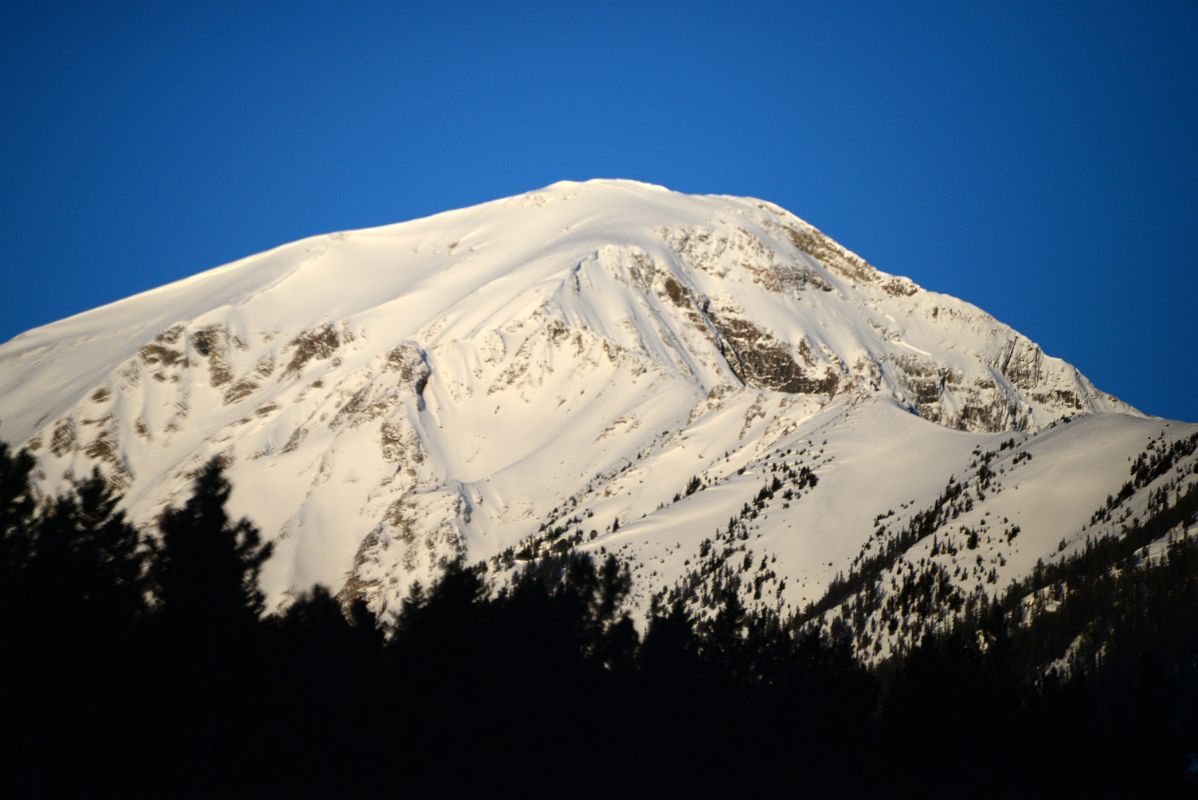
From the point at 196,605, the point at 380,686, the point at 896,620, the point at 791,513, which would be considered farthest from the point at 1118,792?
the point at 791,513

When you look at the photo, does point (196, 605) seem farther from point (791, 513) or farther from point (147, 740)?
point (791, 513)

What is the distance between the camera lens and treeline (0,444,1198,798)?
4659cm

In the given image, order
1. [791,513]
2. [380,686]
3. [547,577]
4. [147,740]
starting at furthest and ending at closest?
[791,513] < [547,577] < [380,686] < [147,740]

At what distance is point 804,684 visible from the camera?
274 feet

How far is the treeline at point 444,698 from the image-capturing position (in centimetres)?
4659

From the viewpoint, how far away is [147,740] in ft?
153

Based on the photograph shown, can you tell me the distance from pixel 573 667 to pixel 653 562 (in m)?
101

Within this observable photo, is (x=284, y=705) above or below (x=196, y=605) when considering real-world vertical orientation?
below

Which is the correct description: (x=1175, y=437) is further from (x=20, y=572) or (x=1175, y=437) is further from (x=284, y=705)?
(x=20, y=572)

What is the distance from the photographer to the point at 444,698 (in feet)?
222

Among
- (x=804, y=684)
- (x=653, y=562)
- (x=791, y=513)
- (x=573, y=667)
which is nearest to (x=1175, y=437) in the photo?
(x=791, y=513)

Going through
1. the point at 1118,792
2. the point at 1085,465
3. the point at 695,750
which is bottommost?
the point at 1118,792

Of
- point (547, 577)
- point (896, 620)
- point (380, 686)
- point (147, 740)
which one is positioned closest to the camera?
point (147, 740)

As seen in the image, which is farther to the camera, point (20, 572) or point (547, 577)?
point (547, 577)
